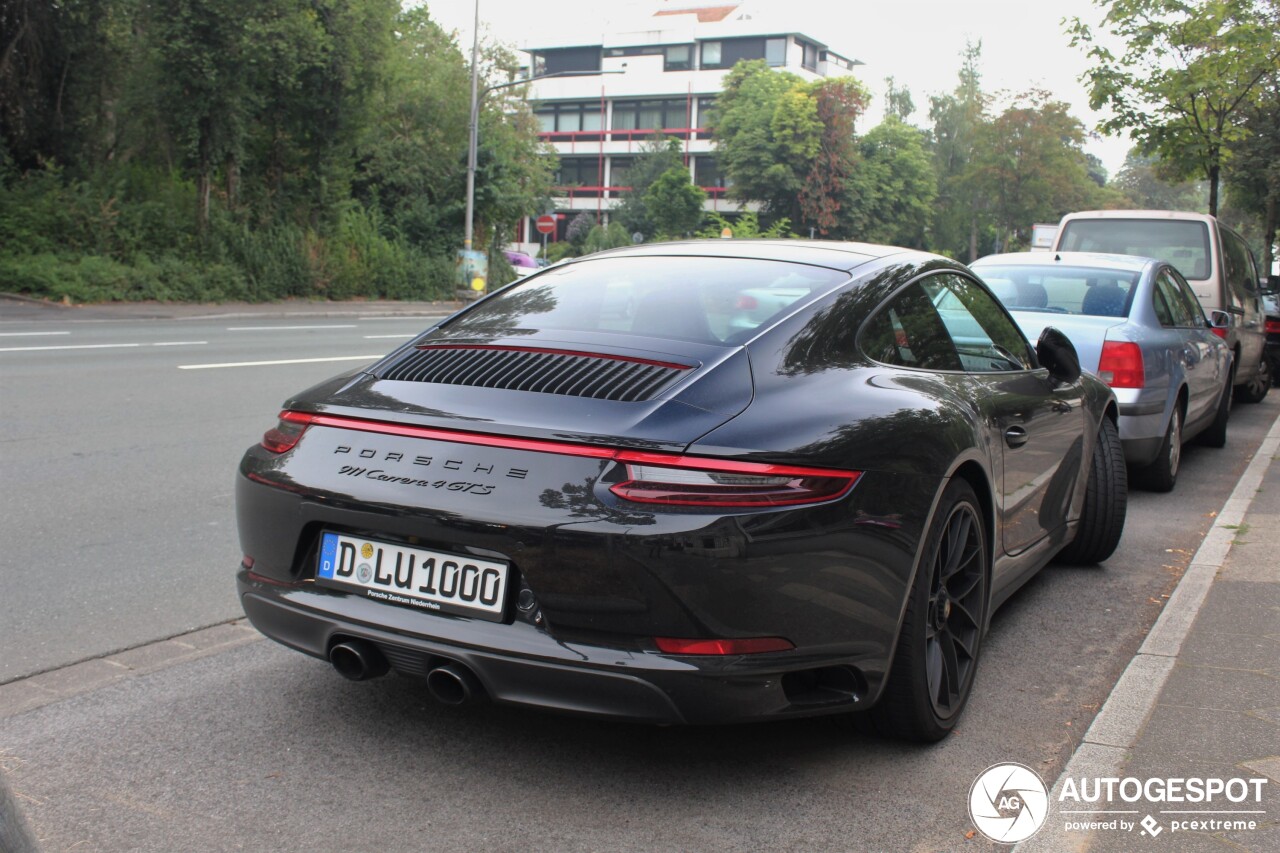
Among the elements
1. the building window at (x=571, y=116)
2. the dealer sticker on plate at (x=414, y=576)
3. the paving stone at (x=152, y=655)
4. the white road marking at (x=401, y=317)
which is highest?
the building window at (x=571, y=116)

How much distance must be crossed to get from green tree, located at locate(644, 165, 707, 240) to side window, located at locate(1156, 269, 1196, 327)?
62.9m

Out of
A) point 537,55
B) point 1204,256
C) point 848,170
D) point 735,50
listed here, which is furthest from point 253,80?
point 537,55

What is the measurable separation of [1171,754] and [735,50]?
308 feet

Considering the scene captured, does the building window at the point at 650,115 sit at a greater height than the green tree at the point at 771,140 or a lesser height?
greater

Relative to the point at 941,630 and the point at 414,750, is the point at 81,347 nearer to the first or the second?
the point at 414,750

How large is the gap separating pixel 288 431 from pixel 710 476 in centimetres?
130

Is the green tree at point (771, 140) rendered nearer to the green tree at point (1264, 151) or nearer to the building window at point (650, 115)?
the building window at point (650, 115)

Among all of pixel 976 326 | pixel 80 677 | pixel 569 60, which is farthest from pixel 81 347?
pixel 569 60

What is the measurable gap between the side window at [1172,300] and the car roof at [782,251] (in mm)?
4356

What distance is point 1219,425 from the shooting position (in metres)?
9.91

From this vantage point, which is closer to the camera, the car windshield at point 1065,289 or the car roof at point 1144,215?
the car windshield at point 1065,289

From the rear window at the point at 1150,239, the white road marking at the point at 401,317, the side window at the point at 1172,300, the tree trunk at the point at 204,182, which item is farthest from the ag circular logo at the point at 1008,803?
the tree trunk at the point at 204,182

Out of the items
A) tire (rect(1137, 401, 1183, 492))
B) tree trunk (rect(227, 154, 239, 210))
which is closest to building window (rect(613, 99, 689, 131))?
tree trunk (rect(227, 154, 239, 210))

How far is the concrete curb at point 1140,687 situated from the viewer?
129 inches
